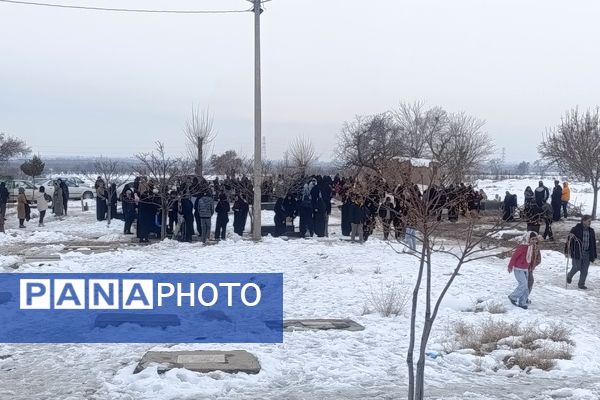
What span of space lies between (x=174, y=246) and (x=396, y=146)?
42.7 meters

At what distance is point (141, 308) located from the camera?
11016mm

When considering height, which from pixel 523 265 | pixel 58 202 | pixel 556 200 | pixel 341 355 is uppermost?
pixel 556 200

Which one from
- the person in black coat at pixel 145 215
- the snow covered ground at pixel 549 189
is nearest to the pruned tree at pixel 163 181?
the person in black coat at pixel 145 215

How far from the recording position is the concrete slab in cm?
962

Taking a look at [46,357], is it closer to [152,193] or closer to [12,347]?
[12,347]

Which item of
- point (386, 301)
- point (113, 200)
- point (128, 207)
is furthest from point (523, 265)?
point (113, 200)

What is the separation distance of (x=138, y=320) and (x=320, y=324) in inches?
100

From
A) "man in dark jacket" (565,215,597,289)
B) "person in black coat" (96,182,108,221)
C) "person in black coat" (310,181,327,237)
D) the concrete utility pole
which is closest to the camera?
"man in dark jacket" (565,215,597,289)

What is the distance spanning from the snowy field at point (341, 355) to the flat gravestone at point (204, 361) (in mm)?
124

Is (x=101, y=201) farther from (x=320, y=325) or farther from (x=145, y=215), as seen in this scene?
(x=320, y=325)

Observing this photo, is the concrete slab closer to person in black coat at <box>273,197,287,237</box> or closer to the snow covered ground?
person in black coat at <box>273,197,287,237</box>

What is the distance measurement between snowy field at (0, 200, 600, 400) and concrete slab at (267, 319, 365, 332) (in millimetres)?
205

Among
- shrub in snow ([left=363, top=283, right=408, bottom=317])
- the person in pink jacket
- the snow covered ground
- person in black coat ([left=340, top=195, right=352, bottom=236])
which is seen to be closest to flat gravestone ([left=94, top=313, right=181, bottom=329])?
shrub in snow ([left=363, top=283, right=408, bottom=317])

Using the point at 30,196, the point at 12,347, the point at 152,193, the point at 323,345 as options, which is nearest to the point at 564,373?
the point at 323,345
